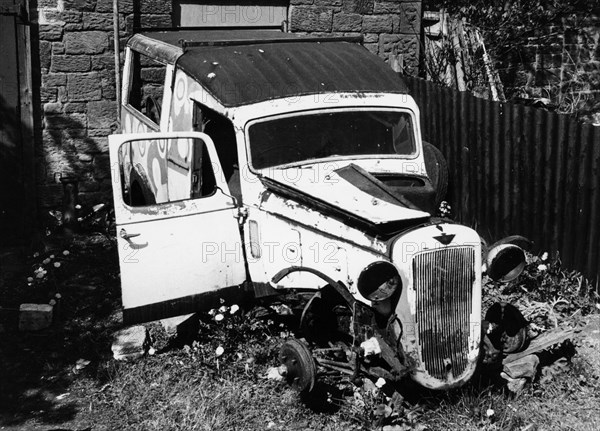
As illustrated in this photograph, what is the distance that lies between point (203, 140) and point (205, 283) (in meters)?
1.02

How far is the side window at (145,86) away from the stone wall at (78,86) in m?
0.33

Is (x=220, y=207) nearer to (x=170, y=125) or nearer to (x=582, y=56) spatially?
(x=170, y=125)

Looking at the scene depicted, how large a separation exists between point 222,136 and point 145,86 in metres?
2.90

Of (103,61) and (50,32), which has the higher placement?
(50,32)

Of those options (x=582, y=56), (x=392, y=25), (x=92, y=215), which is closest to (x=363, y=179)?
(x=92, y=215)

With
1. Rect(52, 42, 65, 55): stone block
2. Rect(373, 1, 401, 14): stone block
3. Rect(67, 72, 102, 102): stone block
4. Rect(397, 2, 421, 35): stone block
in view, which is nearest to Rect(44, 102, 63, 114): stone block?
Rect(67, 72, 102, 102): stone block

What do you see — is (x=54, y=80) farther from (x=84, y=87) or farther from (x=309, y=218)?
(x=309, y=218)

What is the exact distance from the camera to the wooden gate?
27.5ft

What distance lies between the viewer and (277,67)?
6.35 meters

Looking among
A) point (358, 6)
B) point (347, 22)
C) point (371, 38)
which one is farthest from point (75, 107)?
point (371, 38)

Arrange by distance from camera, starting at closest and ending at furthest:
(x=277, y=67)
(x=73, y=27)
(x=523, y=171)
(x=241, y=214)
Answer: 1. (x=241, y=214)
2. (x=277, y=67)
3. (x=523, y=171)
4. (x=73, y=27)

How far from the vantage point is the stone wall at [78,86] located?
28.4 ft

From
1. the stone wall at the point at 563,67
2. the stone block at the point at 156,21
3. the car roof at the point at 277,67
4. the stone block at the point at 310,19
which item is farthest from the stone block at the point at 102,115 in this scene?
the stone wall at the point at 563,67

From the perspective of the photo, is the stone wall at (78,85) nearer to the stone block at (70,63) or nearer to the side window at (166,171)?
the stone block at (70,63)
